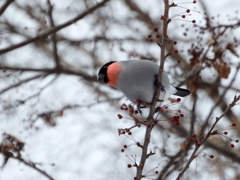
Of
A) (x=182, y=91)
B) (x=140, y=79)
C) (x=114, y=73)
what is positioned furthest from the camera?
(x=182, y=91)

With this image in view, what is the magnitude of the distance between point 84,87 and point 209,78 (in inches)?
83.9

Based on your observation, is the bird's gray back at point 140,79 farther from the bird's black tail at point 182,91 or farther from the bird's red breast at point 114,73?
the bird's black tail at point 182,91

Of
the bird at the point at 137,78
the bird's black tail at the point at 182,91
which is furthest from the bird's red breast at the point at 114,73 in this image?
the bird's black tail at the point at 182,91

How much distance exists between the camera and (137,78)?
3.27 m

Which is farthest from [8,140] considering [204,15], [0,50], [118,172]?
[118,172]

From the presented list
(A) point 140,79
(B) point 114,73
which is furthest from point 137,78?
(B) point 114,73

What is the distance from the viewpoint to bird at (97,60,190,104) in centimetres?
313

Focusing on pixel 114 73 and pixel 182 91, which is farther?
pixel 182 91

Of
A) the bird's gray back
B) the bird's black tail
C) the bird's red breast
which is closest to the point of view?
the bird's gray back

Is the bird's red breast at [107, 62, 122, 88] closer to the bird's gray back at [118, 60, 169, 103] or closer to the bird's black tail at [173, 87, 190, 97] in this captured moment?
the bird's gray back at [118, 60, 169, 103]

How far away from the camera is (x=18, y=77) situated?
4168mm

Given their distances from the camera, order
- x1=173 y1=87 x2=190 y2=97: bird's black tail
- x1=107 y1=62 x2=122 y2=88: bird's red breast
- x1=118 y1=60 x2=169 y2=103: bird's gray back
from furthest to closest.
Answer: x1=173 y1=87 x2=190 y2=97: bird's black tail → x1=107 y1=62 x2=122 y2=88: bird's red breast → x1=118 y1=60 x2=169 y2=103: bird's gray back

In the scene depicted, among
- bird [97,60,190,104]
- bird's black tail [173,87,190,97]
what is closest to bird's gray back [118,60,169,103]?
bird [97,60,190,104]

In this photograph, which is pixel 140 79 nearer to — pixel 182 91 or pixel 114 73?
pixel 114 73
